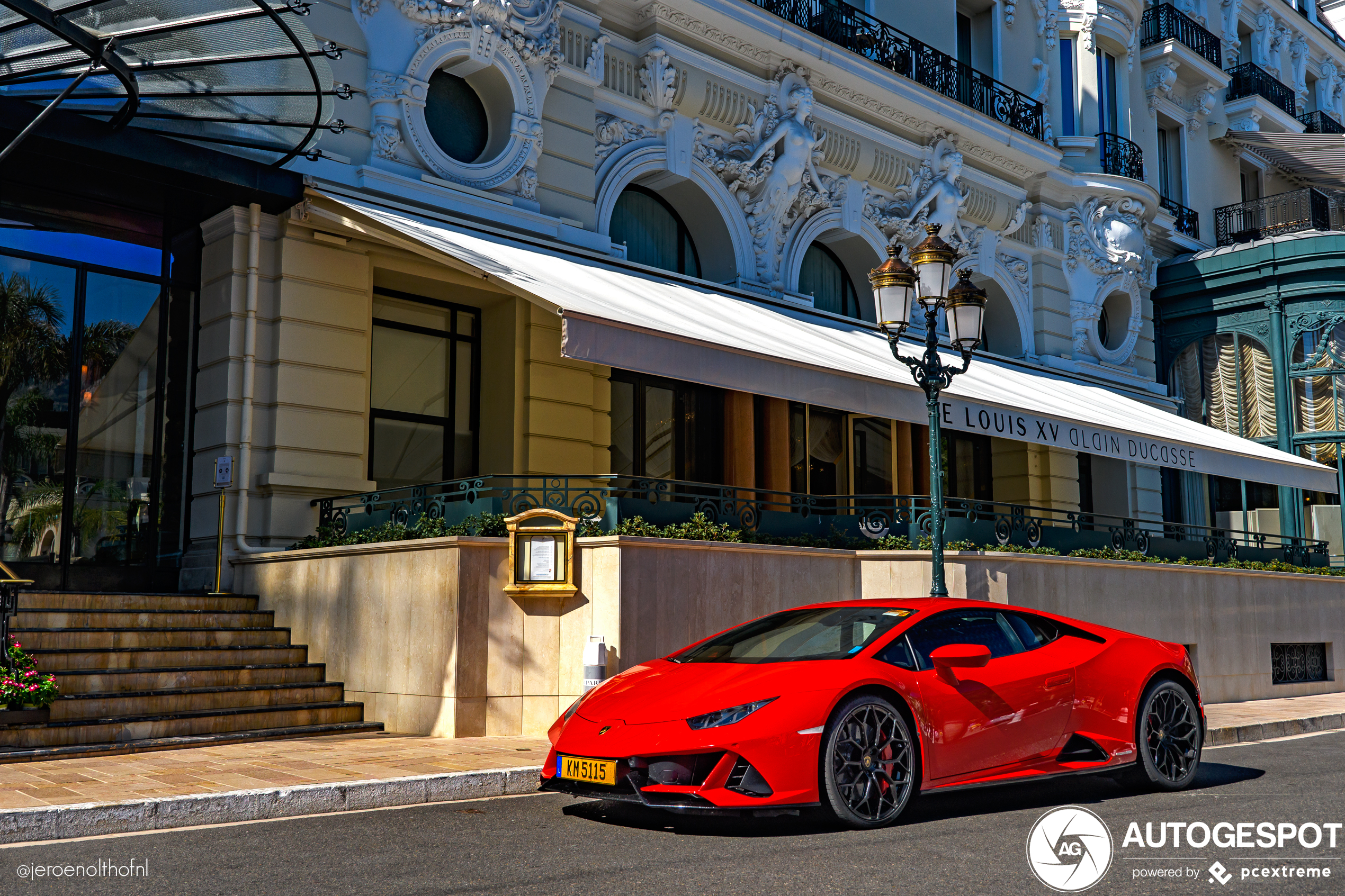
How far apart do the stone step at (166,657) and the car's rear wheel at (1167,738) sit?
7653 millimetres

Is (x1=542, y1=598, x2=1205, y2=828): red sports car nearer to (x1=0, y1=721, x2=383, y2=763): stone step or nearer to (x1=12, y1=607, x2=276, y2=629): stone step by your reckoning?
(x1=0, y1=721, x2=383, y2=763): stone step

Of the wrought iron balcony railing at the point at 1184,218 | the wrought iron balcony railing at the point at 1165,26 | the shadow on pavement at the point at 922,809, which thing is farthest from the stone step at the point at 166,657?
the wrought iron balcony railing at the point at 1165,26

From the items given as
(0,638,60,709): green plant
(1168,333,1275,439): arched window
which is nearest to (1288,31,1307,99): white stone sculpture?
(1168,333,1275,439): arched window

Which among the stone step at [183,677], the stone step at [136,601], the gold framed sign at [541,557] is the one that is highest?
the gold framed sign at [541,557]

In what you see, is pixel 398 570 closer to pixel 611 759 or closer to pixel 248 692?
pixel 248 692

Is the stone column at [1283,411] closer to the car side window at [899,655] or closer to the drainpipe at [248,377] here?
the car side window at [899,655]

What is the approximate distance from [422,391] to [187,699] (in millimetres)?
5089

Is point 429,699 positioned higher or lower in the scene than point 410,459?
lower

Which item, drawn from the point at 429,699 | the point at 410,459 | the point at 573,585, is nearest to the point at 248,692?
the point at 429,699

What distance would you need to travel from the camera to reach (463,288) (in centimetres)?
1412

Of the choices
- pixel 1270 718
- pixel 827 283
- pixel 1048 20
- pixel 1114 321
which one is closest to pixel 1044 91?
pixel 1048 20

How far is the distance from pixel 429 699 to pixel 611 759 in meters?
4.66

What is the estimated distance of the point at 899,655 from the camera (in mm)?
6547

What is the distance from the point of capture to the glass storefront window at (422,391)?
1368cm
